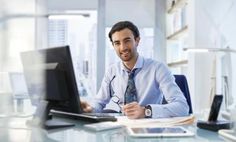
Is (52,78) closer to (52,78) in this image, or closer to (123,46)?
(52,78)

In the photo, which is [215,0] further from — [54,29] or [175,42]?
[54,29]

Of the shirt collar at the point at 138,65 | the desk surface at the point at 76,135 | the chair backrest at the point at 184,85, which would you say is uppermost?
the shirt collar at the point at 138,65

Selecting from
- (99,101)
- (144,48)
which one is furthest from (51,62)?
(144,48)

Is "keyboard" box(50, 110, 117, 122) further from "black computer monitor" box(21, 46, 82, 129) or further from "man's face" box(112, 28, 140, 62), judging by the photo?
"man's face" box(112, 28, 140, 62)

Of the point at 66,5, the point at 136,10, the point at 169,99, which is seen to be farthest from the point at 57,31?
the point at 169,99

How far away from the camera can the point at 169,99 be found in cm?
201

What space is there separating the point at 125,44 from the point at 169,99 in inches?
23.1

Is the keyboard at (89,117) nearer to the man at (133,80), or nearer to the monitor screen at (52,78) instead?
the monitor screen at (52,78)

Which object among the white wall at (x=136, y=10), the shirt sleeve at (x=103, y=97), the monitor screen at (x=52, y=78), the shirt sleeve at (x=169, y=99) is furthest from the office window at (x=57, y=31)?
the monitor screen at (x=52, y=78)

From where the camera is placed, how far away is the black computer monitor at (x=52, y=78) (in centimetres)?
147

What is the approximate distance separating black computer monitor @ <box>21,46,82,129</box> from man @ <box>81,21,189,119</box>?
1.15 ft

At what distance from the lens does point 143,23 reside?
476 cm

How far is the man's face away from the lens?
2.36 metres

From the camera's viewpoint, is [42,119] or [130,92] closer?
[42,119]
